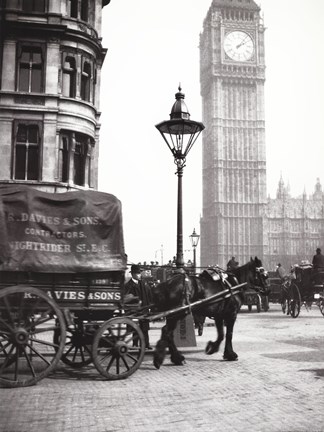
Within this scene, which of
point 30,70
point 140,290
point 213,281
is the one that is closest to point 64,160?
point 30,70

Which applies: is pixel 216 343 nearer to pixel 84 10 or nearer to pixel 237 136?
pixel 84 10

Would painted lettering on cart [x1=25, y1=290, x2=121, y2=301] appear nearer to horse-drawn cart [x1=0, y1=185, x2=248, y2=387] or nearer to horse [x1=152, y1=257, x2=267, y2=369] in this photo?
horse-drawn cart [x1=0, y1=185, x2=248, y2=387]

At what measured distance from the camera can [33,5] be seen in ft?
76.4

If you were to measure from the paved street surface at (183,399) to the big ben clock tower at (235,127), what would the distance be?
3758 inches

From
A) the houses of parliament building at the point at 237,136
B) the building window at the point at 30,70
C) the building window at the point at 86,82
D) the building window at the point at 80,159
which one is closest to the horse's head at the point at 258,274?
the building window at the point at 80,159

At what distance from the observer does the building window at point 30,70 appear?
75.0ft

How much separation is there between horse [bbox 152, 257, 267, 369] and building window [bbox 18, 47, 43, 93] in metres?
15.7

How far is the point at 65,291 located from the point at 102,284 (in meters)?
0.58

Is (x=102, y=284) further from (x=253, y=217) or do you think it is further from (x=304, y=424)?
(x=253, y=217)

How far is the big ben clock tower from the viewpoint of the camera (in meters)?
104

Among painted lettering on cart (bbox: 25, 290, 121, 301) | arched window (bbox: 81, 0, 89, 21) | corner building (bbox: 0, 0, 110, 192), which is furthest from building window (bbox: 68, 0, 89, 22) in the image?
painted lettering on cart (bbox: 25, 290, 121, 301)

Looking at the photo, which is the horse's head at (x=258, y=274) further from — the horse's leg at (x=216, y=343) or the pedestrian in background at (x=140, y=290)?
the pedestrian in background at (x=140, y=290)

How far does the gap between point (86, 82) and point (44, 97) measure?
260 centimetres

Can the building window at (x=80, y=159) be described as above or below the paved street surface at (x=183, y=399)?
above
